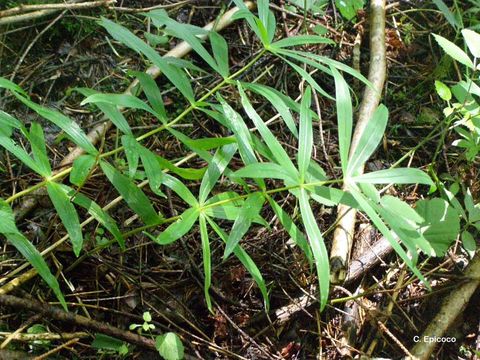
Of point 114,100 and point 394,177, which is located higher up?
point 114,100

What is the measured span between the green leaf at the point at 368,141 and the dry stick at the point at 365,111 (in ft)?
0.59

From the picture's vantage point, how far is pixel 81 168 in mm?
1447

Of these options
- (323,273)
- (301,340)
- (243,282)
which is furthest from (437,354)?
(323,273)

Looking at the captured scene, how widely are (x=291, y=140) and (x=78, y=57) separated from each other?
1.19m

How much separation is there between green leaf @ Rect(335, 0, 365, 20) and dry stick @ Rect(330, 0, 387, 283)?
0.25 ft

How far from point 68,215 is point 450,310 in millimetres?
1505

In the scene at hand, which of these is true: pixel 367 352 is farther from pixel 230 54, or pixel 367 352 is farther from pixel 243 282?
pixel 230 54

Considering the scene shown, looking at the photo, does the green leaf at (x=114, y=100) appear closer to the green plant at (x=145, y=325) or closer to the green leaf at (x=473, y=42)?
the green plant at (x=145, y=325)

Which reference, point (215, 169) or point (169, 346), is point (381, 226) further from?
point (169, 346)

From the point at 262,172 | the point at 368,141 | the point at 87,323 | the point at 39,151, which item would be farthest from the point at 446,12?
the point at 87,323

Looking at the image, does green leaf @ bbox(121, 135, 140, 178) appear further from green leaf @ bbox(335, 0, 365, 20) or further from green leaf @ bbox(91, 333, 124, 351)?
green leaf @ bbox(335, 0, 365, 20)

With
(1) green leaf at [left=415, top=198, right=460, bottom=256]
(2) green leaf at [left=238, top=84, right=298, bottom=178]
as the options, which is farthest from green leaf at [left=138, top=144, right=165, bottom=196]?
(1) green leaf at [left=415, top=198, right=460, bottom=256]

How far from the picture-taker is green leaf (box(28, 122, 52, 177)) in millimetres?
1483

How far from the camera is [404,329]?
1944 mm
